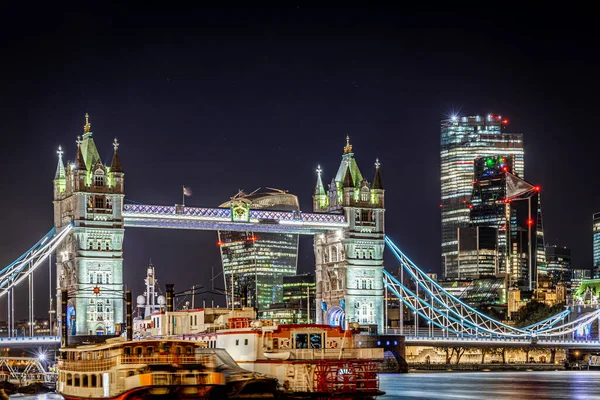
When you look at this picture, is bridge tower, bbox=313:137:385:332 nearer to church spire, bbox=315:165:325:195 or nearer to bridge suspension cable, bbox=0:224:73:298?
church spire, bbox=315:165:325:195

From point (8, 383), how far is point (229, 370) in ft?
82.7

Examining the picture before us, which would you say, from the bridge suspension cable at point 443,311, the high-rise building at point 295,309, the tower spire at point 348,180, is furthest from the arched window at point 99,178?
the high-rise building at point 295,309

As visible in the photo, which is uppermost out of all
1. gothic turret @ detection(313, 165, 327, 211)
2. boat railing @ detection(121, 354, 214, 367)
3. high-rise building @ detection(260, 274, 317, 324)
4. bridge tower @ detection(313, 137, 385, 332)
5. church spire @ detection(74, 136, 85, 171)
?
church spire @ detection(74, 136, 85, 171)

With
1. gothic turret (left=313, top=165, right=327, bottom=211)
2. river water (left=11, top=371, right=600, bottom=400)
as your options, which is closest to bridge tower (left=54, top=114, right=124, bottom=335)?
gothic turret (left=313, top=165, right=327, bottom=211)

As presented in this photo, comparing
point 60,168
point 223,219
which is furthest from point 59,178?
point 223,219

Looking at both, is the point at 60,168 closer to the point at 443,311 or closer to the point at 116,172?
the point at 116,172

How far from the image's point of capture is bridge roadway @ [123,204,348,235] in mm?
110375

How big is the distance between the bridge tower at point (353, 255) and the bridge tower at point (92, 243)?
21596 millimetres

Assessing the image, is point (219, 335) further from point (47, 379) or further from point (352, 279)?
point (352, 279)

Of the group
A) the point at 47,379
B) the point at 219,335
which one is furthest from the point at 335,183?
the point at 219,335

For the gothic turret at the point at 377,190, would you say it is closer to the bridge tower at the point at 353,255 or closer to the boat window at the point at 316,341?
the bridge tower at the point at 353,255

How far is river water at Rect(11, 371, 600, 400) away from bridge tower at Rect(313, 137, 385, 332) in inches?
353

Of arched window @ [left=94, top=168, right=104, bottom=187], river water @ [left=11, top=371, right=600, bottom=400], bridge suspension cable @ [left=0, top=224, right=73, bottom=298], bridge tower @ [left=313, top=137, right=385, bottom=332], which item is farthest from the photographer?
bridge tower @ [left=313, top=137, right=385, bottom=332]

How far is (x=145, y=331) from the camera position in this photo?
265ft
